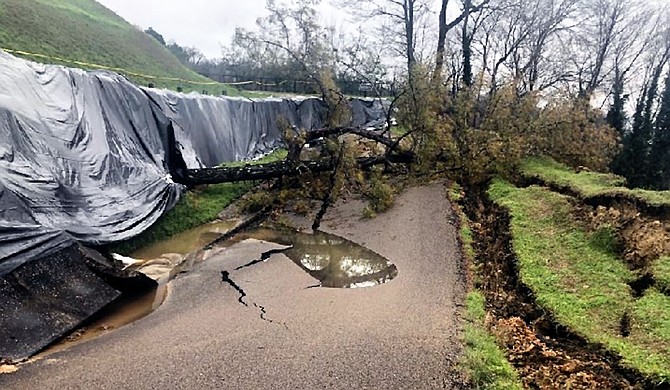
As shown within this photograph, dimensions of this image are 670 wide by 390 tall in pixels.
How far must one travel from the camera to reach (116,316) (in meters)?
5.71

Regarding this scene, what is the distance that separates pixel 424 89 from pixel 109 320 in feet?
31.1

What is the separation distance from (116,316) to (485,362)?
402 cm

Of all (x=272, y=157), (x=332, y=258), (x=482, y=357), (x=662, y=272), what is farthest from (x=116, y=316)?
(x=272, y=157)

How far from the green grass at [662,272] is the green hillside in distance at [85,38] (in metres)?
18.7

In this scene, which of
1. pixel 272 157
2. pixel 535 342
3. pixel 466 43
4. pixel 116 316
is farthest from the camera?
pixel 466 43

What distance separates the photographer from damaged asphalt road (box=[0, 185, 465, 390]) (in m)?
4.25

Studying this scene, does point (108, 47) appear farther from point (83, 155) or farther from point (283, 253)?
point (283, 253)

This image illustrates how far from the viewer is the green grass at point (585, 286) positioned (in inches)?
186

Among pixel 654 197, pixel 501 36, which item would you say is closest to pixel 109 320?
pixel 654 197

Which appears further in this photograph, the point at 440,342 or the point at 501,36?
the point at 501,36

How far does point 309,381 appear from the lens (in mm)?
4258

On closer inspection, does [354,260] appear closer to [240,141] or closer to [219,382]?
[219,382]

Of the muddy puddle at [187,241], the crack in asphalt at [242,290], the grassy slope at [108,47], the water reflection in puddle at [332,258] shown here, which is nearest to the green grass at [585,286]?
the water reflection in puddle at [332,258]

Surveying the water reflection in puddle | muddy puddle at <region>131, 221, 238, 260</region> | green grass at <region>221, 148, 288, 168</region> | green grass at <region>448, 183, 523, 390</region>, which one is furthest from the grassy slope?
green grass at <region>448, 183, 523, 390</region>
